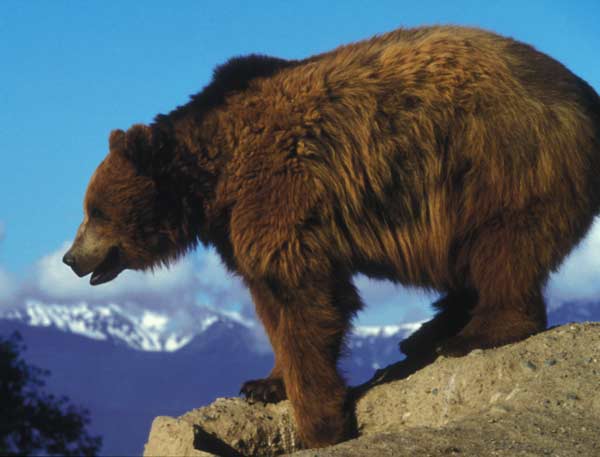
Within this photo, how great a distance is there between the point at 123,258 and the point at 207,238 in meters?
0.69

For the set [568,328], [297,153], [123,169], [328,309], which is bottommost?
[568,328]

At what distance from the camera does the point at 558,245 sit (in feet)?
19.9

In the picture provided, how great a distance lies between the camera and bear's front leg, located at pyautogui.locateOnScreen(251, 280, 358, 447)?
5.90m

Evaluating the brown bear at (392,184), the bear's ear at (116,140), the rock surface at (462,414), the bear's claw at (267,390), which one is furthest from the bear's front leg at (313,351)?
the bear's ear at (116,140)

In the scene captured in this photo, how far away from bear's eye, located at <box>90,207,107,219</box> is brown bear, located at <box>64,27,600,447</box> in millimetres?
729

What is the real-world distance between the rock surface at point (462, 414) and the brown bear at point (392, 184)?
0.26m

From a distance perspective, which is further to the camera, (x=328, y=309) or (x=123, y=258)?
(x=123, y=258)

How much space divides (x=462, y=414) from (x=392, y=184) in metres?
1.58

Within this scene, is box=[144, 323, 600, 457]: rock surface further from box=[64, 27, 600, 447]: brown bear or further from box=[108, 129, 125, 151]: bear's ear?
box=[108, 129, 125, 151]: bear's ear

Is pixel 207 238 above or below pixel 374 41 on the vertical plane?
below

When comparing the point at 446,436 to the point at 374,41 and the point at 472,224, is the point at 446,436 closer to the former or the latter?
the point at 472,224

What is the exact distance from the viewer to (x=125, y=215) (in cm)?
656

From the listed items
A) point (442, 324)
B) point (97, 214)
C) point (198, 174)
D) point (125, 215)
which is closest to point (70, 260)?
point (97, 214)

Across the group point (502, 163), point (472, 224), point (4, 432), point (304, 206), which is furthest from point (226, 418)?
point (4, 432)
